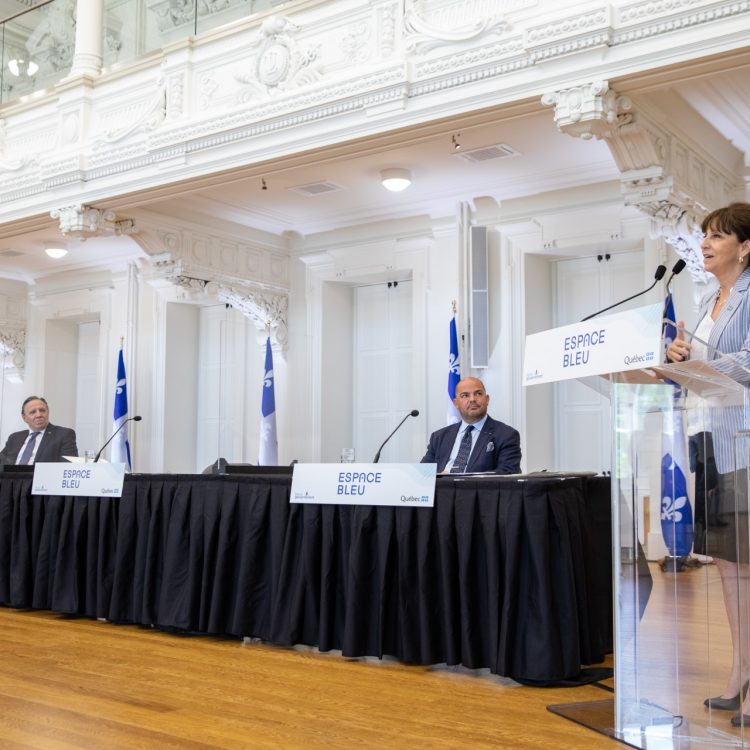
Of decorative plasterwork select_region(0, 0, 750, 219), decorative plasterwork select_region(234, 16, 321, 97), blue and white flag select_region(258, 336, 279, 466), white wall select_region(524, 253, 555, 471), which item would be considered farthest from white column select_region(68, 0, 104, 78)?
white wall select_region(524, 253, 555, 471)

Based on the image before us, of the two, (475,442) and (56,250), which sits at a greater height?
(56,250)

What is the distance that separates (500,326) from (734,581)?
5.87 meters

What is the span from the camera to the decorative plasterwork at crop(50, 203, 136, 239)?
749cm

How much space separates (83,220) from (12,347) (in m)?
4.68

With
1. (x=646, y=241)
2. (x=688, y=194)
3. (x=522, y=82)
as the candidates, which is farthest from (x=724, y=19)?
(x=646, y=241)

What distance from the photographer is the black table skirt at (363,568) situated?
347 cm

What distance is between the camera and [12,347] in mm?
11539

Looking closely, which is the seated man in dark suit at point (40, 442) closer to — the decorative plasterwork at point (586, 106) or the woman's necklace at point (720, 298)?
the decorative plasterwork at point (586, 106)

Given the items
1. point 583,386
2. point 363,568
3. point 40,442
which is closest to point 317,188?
point 583,386

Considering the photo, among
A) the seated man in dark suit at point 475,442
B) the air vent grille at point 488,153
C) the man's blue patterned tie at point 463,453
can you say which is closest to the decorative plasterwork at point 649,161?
the air vent grille at point 488,153

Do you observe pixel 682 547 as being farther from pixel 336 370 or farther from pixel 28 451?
pixel 336 370

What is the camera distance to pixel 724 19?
15.3ft

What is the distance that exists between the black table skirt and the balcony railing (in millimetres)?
3806

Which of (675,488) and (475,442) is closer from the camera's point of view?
(675,488)
